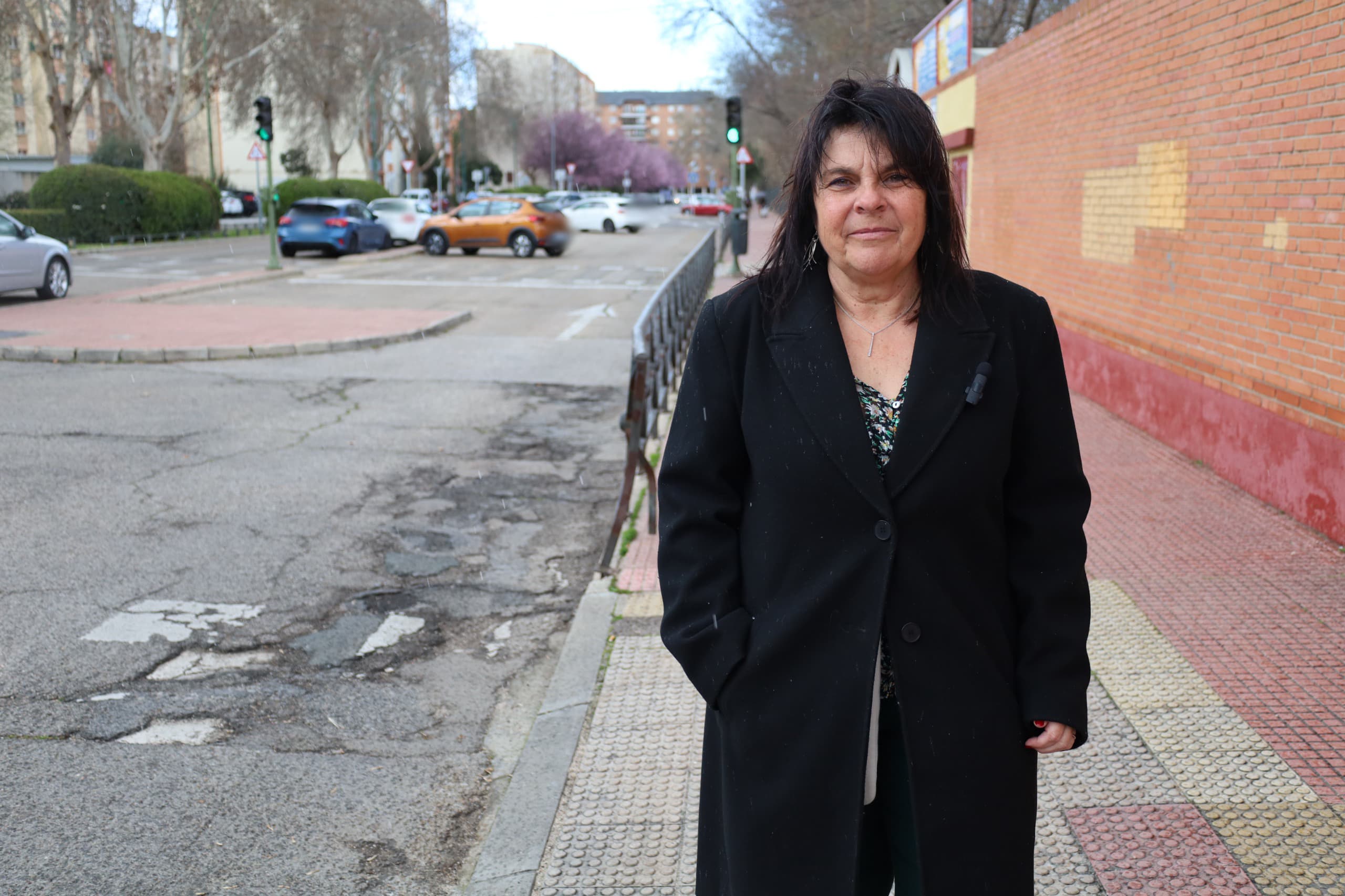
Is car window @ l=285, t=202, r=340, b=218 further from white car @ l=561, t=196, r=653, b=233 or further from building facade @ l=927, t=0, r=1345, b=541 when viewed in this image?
building facade @ l=927, t=0, r=1345, b=541

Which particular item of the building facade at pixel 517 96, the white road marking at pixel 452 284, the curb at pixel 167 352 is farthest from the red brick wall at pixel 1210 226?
the building facade at pixel 517 96

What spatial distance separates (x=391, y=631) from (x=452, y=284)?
17.7m

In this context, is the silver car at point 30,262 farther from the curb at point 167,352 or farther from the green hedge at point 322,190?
the green hedge at point 322,190

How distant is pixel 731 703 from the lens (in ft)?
6.74

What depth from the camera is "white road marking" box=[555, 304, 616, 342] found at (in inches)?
609

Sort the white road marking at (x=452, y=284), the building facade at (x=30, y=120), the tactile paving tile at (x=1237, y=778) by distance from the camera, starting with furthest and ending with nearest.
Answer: the building facade at (x=30, y=120), the white road marking at (x=452, y=284), the tactile paving tile at (x=1237, y=778)

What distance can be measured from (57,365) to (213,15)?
32.8m

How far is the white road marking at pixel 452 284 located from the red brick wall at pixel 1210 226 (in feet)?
37.8

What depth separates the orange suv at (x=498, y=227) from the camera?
→ 30.3 meters

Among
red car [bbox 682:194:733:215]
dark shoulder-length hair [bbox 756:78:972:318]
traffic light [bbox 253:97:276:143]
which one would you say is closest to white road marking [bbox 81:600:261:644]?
dark shoulder-length hair [bbox 756:78:972:318]

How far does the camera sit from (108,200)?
32.7 metres

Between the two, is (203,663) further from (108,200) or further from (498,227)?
(108,200)

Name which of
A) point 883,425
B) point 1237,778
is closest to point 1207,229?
point 1237,778

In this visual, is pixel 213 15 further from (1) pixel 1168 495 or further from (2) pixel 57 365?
(1) pixel 1168 495
